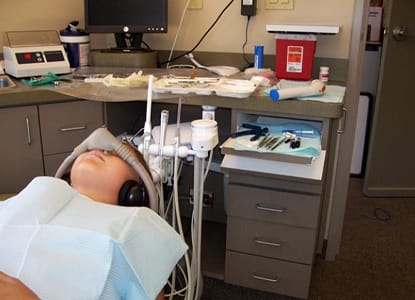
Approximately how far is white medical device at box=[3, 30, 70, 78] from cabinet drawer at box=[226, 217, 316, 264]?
3.40ft

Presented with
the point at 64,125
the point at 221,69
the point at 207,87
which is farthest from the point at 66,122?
the point at 221,69

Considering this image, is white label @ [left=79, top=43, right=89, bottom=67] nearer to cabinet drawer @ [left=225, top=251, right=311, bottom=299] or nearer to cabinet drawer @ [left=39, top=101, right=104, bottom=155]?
cabinet drawer @ [left=39, top=101, right=104, bottom=155]

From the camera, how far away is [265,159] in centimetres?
146

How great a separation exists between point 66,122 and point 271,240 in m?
0.96

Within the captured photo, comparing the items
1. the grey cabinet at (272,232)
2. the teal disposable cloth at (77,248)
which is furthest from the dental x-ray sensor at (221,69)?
the teal disposable cloth at (77,248)

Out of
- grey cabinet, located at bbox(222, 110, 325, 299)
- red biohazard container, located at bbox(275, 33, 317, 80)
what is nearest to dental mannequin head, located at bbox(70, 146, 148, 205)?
grey cabinet, located at bbox(222, 110, 325, 299)

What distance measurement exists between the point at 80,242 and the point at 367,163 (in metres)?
2.29

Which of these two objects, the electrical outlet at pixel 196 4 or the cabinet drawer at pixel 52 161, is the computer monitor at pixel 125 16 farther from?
the cabinet drawer at pixel 52 161

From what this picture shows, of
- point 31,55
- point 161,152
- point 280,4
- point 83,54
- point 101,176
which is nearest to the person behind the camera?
point 101,176

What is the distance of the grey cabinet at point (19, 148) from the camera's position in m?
1.69

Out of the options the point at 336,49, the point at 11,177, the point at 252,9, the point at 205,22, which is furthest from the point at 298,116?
the point at 11,177

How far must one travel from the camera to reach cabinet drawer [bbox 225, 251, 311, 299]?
168cm

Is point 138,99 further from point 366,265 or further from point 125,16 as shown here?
point 366,265

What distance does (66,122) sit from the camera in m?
1.80
